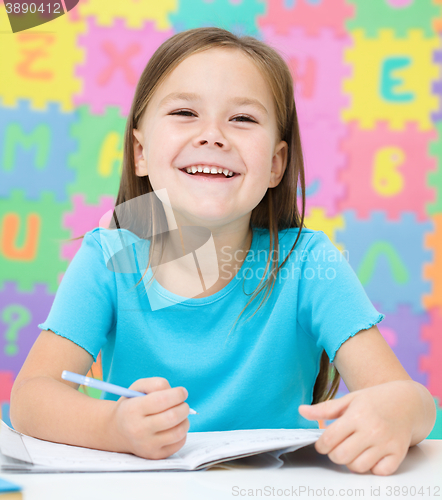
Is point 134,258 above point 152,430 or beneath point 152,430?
above

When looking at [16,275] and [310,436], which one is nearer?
[310,436]

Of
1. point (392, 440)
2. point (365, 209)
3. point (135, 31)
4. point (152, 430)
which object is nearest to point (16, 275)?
point (135, 31)

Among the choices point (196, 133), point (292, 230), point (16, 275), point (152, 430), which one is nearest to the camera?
point (152, 430)

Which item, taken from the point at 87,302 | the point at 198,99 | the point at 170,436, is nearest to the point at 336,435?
the point at 170,436

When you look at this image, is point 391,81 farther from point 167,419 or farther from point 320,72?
point 167,419

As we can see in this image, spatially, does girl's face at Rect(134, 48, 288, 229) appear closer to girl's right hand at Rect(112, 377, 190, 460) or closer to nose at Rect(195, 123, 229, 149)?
nose at Rect(195, 123, 229, 149)

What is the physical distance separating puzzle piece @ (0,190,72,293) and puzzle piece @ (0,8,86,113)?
35 centimetres

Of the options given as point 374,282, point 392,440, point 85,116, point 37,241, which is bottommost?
point 374,282

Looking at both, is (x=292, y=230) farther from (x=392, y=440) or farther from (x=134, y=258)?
(x=392, y=440)

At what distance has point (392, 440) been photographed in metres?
0.43

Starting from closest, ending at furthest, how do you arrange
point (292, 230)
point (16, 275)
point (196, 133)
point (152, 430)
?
point (152, 430), point (196, 133), point (292, 230), point (16, 275)

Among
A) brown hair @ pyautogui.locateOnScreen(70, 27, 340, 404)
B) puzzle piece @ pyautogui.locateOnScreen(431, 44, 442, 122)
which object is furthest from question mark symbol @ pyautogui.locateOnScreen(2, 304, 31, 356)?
puzzle piece @ pyautogui.locateOnScreen(431, 44, 442, 122)

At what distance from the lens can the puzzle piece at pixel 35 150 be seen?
5.59 feet

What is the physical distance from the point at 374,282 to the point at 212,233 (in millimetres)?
1051
